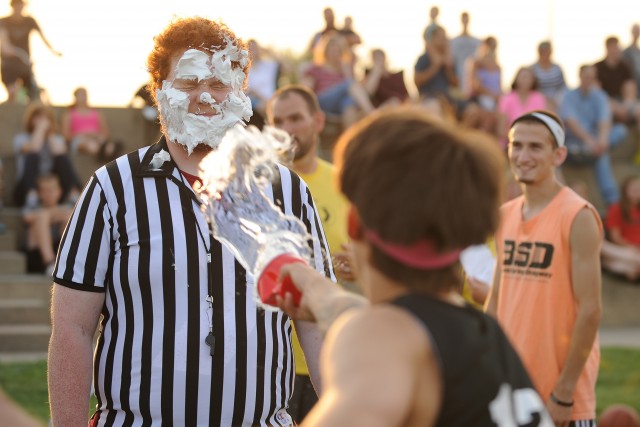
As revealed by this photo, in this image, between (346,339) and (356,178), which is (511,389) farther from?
(356,178)

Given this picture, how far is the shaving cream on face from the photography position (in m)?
4.17

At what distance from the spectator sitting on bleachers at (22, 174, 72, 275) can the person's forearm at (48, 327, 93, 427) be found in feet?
31.1

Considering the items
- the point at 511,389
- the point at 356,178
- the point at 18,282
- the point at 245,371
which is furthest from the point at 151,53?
the point at 18,282

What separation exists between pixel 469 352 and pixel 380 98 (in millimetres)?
14019

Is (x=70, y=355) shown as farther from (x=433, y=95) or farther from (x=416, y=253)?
(x=433, y=95)

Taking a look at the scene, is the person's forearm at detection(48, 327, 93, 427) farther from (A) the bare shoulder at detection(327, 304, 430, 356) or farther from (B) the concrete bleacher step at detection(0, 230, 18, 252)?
(B) the concrete bleacher step at detection(0, 230, 18, 252)

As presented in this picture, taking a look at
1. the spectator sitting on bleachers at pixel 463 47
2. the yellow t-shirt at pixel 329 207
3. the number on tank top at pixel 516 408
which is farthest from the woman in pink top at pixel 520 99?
the number on tank top at pixel 516 408

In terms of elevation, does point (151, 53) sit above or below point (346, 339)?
above

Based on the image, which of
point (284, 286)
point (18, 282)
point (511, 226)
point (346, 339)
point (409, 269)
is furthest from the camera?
point (18, 282)

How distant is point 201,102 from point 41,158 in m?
9.78

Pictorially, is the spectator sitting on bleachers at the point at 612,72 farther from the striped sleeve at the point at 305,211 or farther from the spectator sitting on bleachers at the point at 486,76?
the striped sleeve at the point at 305,211

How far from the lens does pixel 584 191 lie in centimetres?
1580

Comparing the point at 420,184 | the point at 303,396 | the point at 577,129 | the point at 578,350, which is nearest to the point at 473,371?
the point at 420,184

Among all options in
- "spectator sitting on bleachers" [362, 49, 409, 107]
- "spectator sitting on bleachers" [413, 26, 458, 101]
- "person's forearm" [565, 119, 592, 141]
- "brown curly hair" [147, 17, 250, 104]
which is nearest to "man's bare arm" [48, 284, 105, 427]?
"brown curly hair" [147, 17, 250, 104]
